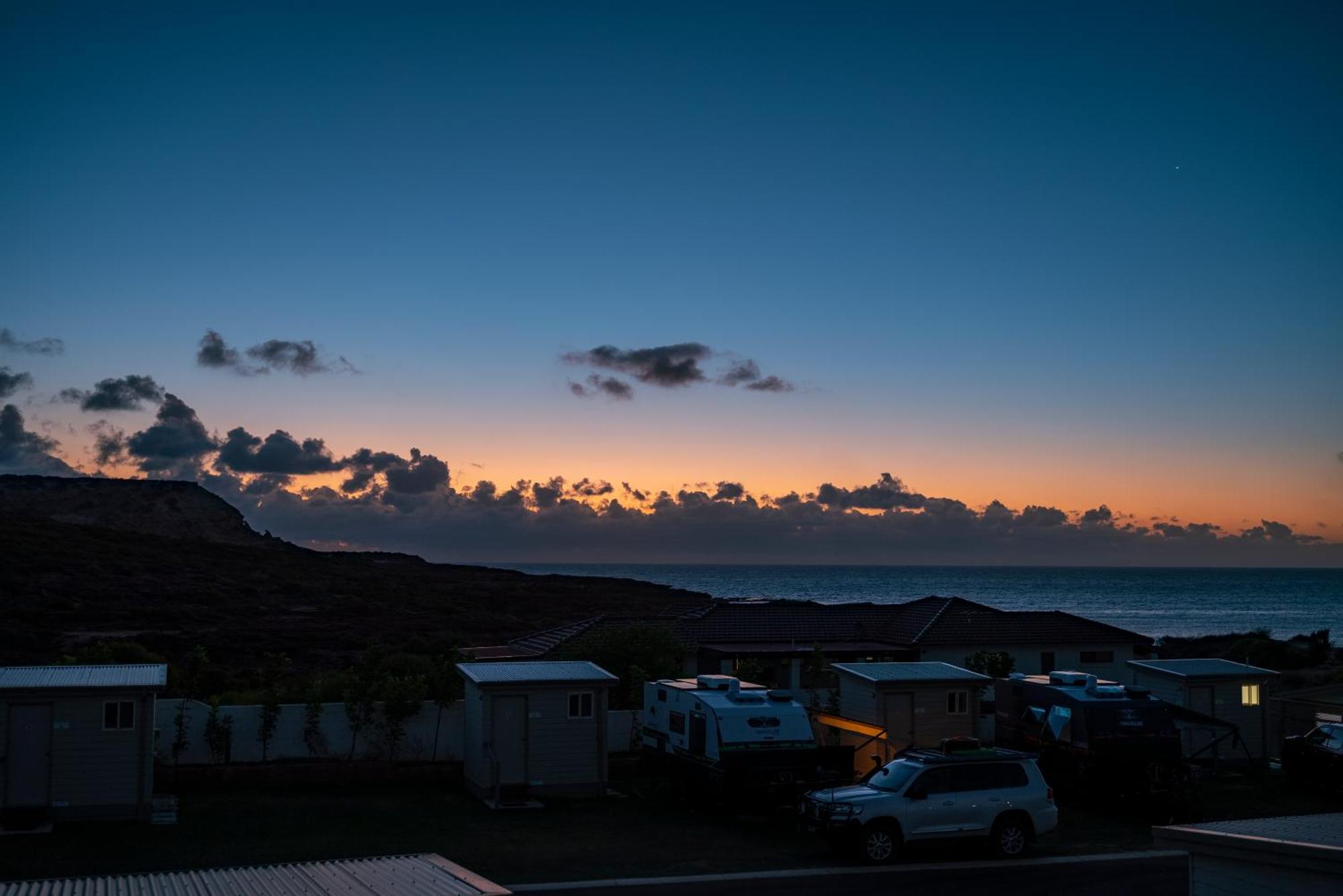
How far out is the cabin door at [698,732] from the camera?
2175cm

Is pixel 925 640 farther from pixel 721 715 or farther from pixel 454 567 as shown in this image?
pixel 454 567

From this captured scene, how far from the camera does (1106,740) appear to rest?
23.0 meters

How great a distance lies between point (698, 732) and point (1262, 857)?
12440 mm

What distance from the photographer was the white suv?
18203 mm

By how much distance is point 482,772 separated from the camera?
22578 mm

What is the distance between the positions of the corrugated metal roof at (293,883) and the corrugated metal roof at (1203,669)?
2318 cm

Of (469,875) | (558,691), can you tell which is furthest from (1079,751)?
(469,875)

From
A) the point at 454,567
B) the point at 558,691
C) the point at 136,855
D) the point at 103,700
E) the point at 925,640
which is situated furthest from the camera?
the point at 454,567

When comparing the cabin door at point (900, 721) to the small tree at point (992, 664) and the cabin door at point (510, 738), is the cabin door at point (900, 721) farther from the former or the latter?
the small tree at point (992, 664)

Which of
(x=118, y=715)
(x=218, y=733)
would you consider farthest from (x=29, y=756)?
(x=218, y=733)

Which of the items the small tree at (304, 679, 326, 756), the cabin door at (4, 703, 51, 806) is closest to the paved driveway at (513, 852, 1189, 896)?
the cabin door at (4, 703, 51, 806)

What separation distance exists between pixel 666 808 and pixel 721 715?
2.29 m

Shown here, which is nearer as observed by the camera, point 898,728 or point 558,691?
point 558,691

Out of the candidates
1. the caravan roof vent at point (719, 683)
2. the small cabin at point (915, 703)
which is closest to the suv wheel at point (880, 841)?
the caravan roof vent at point (719, 683)
